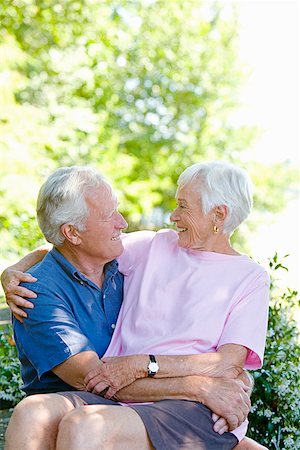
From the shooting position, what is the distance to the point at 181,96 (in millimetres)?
16000

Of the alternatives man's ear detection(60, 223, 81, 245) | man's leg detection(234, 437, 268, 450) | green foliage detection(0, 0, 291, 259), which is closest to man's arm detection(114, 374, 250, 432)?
man's leg detection(234, 437, 268, 450)

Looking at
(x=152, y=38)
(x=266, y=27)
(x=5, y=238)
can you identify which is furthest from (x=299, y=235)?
(x=266, y=27)

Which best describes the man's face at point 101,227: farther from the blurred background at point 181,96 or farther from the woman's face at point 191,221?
the blurred background at point 181,96

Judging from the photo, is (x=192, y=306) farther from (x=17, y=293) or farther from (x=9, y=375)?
(x=9, y=375)

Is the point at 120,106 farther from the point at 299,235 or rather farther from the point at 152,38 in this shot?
the point at 299,235

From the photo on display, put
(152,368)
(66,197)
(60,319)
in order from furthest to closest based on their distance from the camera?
(66,197)
(60,319)
(152,368)

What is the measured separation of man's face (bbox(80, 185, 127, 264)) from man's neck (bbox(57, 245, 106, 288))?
0.03 m

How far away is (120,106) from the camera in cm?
1477

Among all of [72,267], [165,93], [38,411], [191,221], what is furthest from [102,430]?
[165,93]

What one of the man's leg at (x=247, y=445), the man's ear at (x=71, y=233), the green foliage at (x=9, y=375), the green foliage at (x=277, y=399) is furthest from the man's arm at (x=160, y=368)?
the green foliage at (x=9, y=375)

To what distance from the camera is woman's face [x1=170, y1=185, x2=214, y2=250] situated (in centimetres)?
272

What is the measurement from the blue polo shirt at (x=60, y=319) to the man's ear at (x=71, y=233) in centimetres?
8

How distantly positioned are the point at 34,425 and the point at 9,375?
1753 millimetres

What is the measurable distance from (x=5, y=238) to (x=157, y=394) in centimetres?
464
